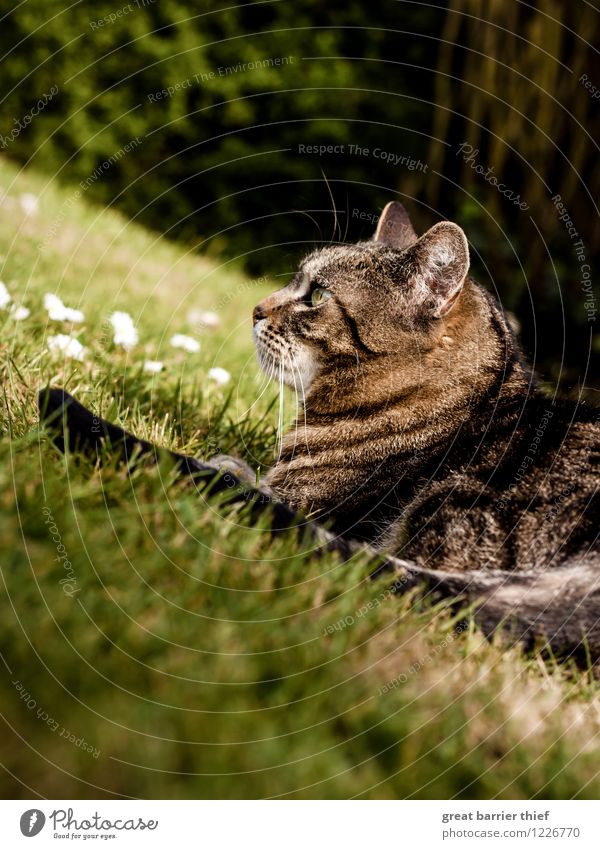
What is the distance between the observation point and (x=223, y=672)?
166cm

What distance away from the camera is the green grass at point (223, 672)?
1484mm

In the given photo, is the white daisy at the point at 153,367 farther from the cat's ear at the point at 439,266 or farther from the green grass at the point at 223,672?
the cat's ear at the point at 439,266

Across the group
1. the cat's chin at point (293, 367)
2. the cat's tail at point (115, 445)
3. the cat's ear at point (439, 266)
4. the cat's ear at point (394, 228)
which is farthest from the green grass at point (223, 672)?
the cat's ear at point (394, 228)

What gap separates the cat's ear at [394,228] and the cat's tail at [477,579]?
194cm

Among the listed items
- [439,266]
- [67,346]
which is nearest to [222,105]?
[67,346]

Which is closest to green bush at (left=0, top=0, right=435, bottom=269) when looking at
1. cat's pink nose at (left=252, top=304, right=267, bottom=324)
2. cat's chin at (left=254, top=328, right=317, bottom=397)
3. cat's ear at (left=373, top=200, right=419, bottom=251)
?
cat's ear at (left=373, top=200, right=419, bottom=251)

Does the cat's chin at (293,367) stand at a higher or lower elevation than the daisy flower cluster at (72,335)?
lower

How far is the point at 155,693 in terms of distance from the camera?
1587 millimetres

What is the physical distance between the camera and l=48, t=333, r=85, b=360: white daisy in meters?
3.37

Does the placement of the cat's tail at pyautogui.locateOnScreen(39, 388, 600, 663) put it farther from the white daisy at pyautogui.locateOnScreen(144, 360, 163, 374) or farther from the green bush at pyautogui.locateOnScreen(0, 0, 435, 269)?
the green bush at pyautogui.locateOnScreen(0, 0, 435, 269)

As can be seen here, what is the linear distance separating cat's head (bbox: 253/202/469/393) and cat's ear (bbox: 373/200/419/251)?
0.37 metres

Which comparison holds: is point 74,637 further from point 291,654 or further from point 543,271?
point 543,271

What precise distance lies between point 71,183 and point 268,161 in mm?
2265

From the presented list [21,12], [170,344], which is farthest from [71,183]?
[170,344]
